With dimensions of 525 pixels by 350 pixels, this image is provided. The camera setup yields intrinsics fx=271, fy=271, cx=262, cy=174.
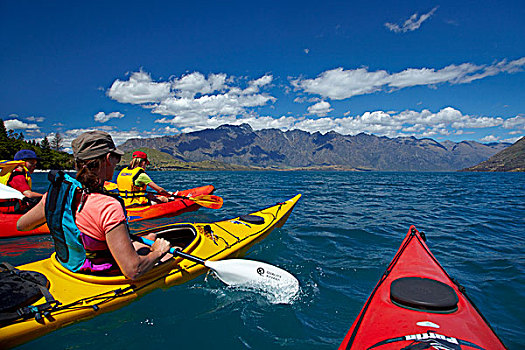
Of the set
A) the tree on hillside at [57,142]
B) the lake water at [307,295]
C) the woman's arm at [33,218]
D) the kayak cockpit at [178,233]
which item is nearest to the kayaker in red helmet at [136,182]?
the lake water at [307,295]

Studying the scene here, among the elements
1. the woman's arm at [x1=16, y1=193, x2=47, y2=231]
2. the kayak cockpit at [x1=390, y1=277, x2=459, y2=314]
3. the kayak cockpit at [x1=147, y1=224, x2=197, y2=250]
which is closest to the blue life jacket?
the woman's arm at [x1=16, y1=193, x2=47, y2=231]

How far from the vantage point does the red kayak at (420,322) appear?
2.46 m

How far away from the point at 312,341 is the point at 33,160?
8941 millimetres

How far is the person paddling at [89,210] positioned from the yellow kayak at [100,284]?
53 centimetres

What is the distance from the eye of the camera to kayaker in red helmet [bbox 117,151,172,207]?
9.48 meters

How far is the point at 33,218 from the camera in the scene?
315 cm

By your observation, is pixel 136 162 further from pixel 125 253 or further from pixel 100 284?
pixel 125 253

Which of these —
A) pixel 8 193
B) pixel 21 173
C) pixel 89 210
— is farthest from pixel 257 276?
pixel 21 173

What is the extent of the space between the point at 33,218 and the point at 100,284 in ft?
3.68

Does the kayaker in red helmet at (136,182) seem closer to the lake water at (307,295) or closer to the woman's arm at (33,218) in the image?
the lake water at (307,295)

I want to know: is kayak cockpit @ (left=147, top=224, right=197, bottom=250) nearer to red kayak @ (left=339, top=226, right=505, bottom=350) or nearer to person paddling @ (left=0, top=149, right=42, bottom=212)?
red kayak @ (left=339, top=226, right=505, bottom=350)

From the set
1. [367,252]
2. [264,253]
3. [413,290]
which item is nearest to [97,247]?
[413,290]

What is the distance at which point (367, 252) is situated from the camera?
292 inches

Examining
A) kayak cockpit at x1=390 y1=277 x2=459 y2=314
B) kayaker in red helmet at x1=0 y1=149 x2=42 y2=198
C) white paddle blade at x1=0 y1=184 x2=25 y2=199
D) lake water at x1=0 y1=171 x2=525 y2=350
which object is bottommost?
lake water at x1=0 y1=171 x2=525 y2=350
